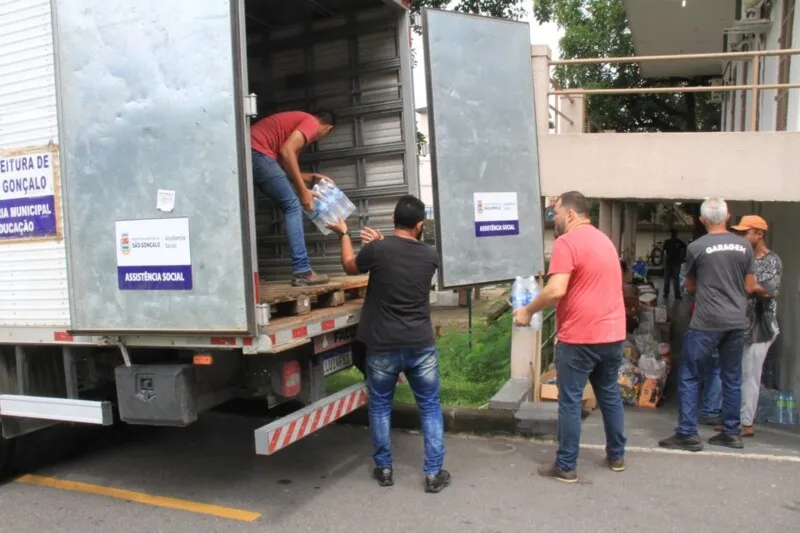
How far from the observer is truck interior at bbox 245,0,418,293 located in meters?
5.60

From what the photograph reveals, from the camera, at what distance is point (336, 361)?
15.7 ft

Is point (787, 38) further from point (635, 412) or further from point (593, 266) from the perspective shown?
point (593, 266)

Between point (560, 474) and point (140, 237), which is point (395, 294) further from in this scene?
point (560, 474)

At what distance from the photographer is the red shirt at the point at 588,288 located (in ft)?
14.1

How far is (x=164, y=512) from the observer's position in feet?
14.1

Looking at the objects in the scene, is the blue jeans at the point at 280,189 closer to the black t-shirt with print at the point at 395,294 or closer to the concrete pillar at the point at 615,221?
the black t-shirt with print at the point at 395,294

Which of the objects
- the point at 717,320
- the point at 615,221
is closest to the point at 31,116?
the point at 717,320

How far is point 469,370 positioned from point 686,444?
295 cm

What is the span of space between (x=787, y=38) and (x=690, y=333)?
5.60m

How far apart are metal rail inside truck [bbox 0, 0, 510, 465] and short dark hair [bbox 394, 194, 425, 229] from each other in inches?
29.5

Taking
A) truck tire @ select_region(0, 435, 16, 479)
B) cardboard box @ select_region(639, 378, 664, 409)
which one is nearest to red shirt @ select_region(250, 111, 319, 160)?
truck tire @ select_region(0, 435, 16, 479)

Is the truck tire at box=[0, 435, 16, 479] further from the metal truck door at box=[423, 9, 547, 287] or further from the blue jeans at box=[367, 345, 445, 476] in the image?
the metal truck door at box=[423, 9, 547, 287]

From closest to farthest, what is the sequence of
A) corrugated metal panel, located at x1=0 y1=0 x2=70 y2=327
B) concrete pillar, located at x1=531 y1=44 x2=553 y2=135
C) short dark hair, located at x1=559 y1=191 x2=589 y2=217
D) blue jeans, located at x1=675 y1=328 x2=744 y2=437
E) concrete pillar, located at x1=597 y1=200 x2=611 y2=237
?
corrugated metal panel, located at x1=0 y1=0 x2=70 y2=327 < short dark hair, located at x1=559 y1=191 x2=589 y2=217 < blue jeans, located at x1=675 y1=328 x2=744 y2=437 < concrete pillar, located at x1=531 y1=44 x2=553 y2=135 < concrete pillar, located at x1=597 y1=200 x2=611 y2=237

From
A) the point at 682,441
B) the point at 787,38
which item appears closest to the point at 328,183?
the point at 682,441
